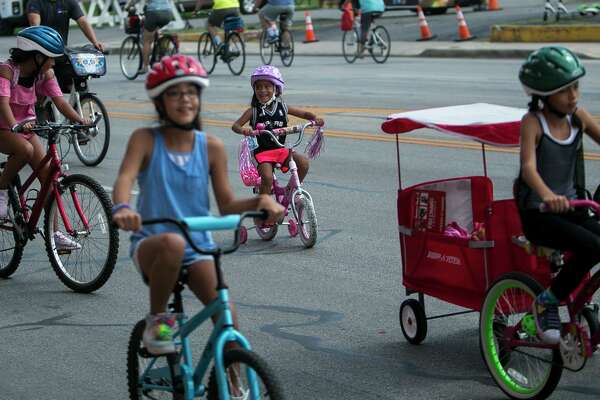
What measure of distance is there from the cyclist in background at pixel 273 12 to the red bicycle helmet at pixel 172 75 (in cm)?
2132

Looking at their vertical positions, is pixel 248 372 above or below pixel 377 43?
above

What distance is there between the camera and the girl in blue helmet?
8.36 m

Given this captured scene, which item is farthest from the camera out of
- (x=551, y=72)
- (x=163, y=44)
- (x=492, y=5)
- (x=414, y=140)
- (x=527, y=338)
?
(x=492, y=5)

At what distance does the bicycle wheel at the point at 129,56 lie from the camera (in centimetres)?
2490

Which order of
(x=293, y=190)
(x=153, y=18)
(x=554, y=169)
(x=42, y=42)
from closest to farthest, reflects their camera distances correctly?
(x=554, y=169)
(x=42, y=42)
(x=293, y=190)
(x=153, y=18)

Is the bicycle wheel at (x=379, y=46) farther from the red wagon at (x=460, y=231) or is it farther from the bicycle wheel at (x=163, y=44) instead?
the red wagon at (x=460, y=231)

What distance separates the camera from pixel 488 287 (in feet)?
20.4

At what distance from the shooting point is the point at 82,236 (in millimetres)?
8266

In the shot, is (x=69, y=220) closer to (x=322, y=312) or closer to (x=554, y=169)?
(x=322, y=312)

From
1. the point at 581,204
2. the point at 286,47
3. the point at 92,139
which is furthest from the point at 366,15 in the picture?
the point at 581,204

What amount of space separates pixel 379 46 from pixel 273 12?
2428mm

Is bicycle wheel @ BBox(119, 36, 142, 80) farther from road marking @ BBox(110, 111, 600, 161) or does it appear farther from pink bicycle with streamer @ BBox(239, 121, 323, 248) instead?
pink bicycle with streamer @ BBox(239, 121, 323, 248)

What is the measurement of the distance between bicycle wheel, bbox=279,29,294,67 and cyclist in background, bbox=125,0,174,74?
13.2 feet

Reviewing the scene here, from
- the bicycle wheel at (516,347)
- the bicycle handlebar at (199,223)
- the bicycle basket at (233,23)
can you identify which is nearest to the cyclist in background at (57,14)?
the bicycle wheel at (516,347)
